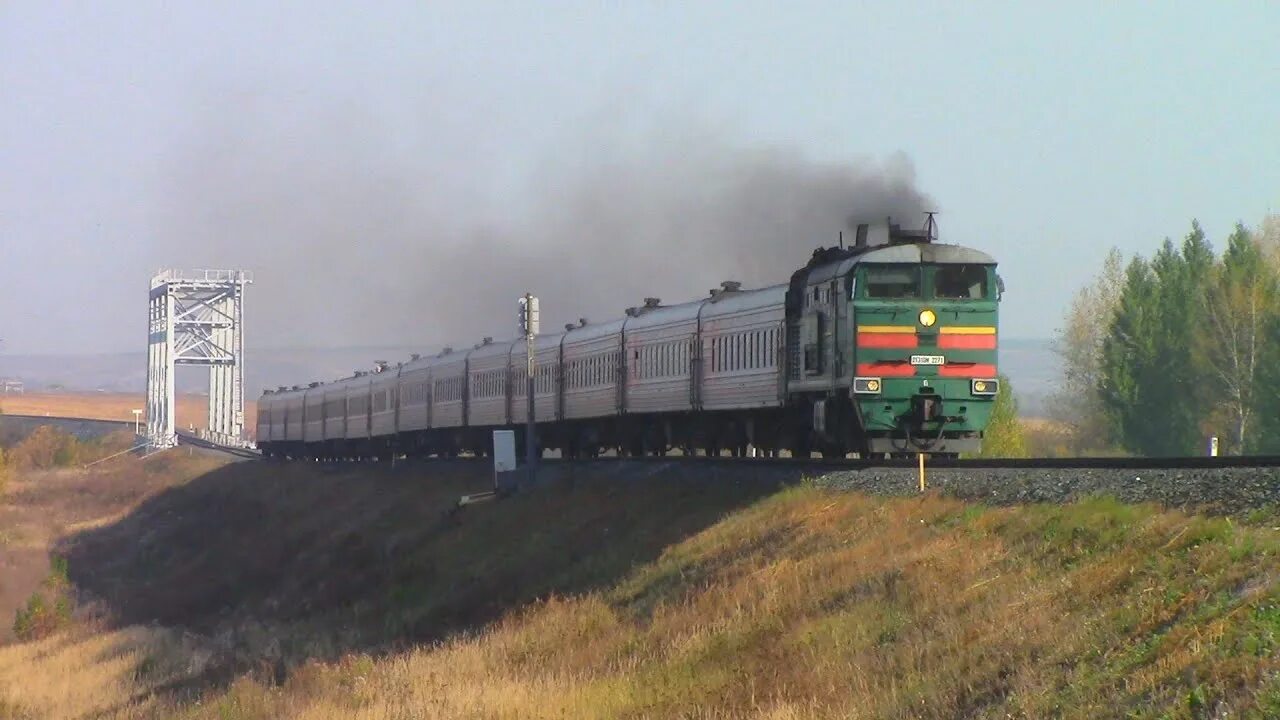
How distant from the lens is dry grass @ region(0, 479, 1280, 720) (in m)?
11.2

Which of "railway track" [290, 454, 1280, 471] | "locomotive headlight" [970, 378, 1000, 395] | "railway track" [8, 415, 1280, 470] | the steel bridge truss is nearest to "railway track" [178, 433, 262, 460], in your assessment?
the steel bridge truss

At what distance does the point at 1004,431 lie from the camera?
211 ft

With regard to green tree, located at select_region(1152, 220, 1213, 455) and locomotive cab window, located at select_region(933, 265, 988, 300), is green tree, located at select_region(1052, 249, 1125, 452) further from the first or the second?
locomotive cab window, located at select_region(933, 265, 988, 300)

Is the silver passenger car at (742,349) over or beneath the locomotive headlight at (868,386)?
over

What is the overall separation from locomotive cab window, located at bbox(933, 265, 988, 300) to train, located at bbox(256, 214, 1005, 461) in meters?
0.02

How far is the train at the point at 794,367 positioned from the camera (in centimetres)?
2391

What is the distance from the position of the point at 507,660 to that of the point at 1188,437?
47223mm

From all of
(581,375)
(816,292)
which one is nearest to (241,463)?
(581,375)

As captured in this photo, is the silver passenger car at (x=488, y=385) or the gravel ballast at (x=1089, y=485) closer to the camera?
the gravel ballast at (x=1089, y=485)

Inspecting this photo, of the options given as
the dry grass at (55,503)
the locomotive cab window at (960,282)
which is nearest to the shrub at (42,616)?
the dry grass at (55,503)

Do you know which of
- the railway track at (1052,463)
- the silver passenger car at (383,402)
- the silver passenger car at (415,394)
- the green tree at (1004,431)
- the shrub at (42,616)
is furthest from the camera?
the green tree at (1004,431)

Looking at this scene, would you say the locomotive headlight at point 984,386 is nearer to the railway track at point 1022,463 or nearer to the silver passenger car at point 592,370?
the railway track at point 1022,463

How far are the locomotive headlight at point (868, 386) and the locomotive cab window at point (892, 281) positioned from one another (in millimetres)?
1298

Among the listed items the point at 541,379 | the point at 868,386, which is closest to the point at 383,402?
the point at 541,379
